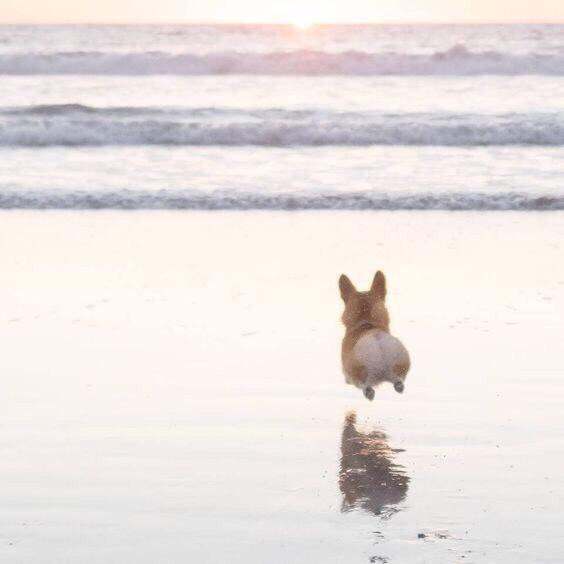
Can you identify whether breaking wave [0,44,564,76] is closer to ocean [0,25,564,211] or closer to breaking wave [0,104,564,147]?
ocean [0,25,564,211]

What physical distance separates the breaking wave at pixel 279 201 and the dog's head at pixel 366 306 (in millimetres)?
6837

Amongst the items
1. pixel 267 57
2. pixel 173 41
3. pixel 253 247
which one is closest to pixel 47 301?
pixel 253 247

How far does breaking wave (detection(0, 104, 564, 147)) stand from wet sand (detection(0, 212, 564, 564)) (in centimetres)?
931

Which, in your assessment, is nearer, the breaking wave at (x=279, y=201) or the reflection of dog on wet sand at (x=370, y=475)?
the reflection of dog on wet sand at (x=370, y=475)

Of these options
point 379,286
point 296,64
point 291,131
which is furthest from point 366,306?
point 296,64

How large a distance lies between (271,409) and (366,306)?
0.64m

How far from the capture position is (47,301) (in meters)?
8.49

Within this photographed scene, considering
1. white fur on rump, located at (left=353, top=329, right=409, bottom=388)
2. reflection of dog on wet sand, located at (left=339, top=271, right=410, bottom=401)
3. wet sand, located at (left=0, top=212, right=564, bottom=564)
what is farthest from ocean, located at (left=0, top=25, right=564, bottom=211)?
white fur on rump, located at (left=353, top=329, right=409, bottom=388)

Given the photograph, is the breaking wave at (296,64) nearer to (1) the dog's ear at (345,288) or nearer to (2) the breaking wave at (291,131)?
(2) the breaking wave at (291,131)

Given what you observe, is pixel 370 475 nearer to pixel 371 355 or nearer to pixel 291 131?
pixel 371 355

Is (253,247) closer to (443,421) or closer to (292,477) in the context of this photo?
(443,421)

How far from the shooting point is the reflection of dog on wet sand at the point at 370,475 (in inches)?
185

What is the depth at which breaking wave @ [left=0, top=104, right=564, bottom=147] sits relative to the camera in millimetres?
19859

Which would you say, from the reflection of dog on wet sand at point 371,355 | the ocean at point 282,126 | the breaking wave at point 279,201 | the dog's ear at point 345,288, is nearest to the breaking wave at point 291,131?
the ocean at point 282,126
